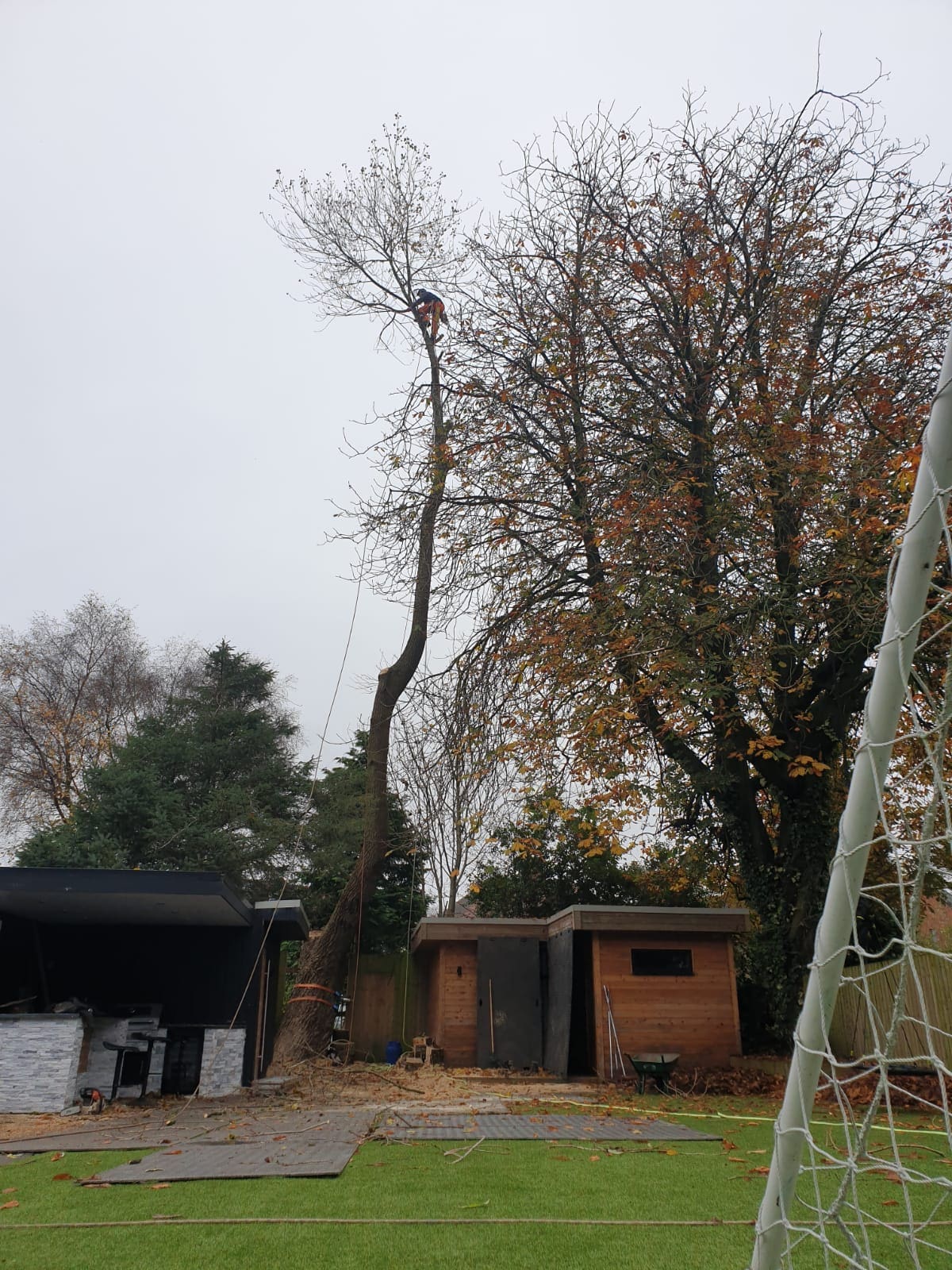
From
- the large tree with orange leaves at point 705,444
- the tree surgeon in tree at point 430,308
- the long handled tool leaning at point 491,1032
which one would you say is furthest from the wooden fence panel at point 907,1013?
the tree surgeon in tree at point 430,308

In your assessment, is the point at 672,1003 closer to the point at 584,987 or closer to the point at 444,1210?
the point at 584,987

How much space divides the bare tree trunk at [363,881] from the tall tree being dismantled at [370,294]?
0.02 meters

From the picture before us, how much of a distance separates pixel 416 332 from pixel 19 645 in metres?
18.5

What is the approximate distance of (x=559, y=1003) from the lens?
14195 mm

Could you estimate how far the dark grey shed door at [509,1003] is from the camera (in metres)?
14.8

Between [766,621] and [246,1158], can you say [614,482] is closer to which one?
[766,621]

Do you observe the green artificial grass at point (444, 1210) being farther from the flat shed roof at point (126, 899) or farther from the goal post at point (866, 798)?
the flat shed roof at point (126, 899)

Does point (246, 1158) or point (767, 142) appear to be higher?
point (767, 142)

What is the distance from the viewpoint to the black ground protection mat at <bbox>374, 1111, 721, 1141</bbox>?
713cm

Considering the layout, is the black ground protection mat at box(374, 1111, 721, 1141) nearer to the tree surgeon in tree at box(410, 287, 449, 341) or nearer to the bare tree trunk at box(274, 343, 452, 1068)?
the bare tree trunk at box(274, 343, 452, 1068)

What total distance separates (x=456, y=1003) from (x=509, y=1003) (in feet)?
3.26

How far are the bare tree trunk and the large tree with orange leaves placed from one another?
2.16m

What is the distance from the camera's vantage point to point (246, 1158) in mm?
6070

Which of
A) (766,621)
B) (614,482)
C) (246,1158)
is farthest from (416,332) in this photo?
(246,1158)
